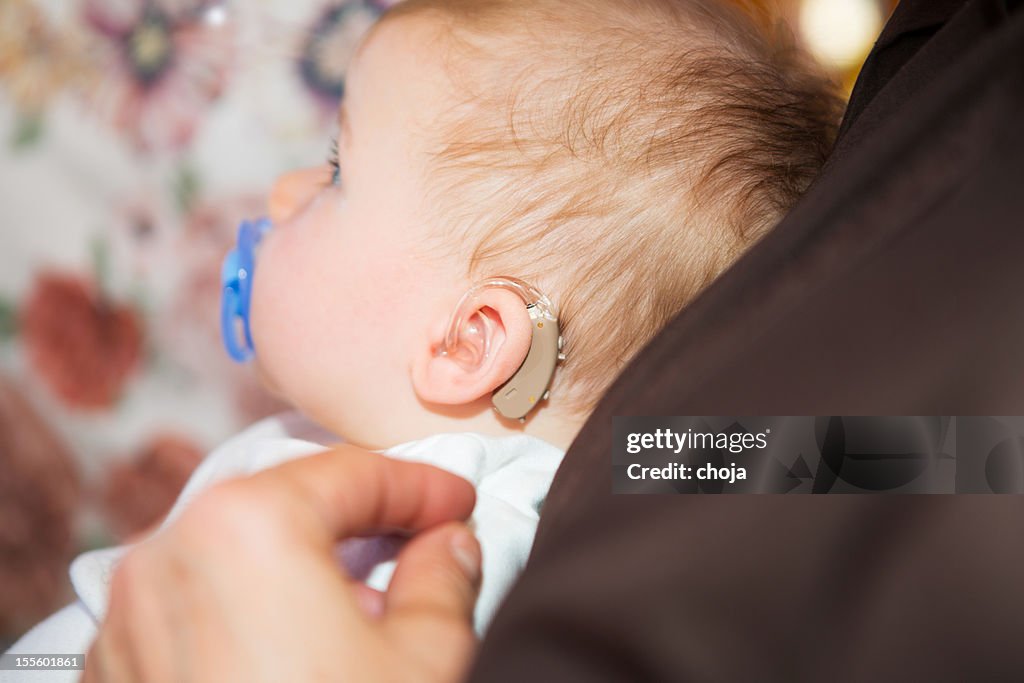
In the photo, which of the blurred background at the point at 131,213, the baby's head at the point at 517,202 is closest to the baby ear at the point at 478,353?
the baby's head at the point at 517,202

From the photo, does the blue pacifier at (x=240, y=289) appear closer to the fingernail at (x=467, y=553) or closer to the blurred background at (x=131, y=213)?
the blurred background at (x=131, y=213)

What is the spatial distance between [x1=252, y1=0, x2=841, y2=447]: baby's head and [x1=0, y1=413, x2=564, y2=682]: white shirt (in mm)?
43

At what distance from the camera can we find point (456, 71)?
32.4 inches

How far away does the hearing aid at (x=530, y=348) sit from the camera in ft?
2.46

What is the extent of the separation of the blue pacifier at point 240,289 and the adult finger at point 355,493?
17.6 inches

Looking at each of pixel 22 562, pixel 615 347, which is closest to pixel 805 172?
pixel 615 347

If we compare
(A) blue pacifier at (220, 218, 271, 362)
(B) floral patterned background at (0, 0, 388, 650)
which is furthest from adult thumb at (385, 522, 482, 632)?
(B) floral patterned background at (0, 0, 388, 650)

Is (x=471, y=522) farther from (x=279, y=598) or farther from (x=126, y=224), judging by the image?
(x=126, y=224)

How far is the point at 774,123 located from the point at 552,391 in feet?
1.18

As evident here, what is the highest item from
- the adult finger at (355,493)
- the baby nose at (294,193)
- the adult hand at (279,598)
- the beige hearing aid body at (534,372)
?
the baby nose at (294,193)

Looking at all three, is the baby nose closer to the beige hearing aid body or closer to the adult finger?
the beige hearing aid body

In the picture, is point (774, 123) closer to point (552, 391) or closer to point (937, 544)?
point (552, 391)

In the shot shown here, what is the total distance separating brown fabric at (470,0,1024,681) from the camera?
392mm

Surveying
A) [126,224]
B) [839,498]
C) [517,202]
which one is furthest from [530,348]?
[126,224]
